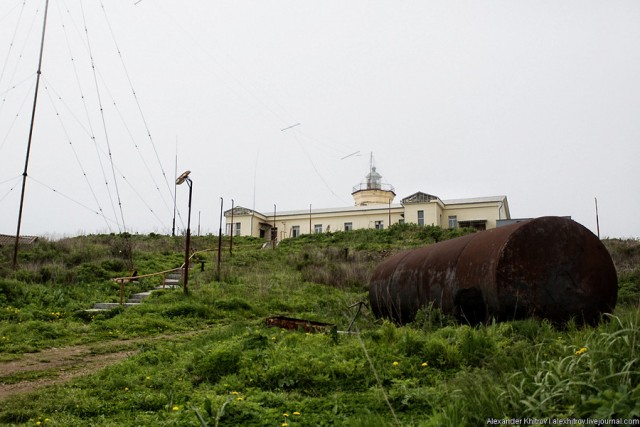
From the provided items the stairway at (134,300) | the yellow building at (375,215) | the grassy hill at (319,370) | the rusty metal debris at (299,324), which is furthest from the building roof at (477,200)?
the rusty metal debris at (299,324)

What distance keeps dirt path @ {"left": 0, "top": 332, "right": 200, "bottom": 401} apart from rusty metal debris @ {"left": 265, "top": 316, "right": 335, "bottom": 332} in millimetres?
2455

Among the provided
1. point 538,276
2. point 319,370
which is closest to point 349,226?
point 538,276

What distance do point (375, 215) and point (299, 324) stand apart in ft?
130

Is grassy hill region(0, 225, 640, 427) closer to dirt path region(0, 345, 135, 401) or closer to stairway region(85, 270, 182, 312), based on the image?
dirt path region(0, 345, 135, 401)

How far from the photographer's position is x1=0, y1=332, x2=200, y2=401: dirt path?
6.72m

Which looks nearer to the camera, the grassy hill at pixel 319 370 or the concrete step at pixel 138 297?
the grassy hill at pixel 319 370

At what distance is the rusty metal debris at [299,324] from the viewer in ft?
28.3

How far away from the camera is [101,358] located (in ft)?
28.4

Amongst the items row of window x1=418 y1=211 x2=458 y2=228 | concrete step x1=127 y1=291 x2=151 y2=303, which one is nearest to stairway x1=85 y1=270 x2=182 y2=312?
concrete step x1=127 y1=291 x2=151 y2=303

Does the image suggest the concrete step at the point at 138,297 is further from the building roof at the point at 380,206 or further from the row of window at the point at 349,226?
the building roof at the point at 380,206

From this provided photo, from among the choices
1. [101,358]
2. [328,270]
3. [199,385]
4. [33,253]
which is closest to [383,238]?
[328,270]

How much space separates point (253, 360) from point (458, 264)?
3.16 meters

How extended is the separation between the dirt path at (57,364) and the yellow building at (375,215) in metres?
31.6

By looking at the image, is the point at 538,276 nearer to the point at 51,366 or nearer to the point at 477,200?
the point at 51,366
